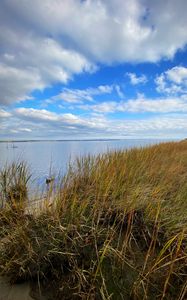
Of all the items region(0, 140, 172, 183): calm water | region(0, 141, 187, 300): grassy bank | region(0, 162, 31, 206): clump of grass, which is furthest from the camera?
region(0, 140, 172, 183): calm water

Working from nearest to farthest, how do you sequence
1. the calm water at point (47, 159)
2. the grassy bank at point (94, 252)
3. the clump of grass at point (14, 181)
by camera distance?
the grassy bank at point (94, 252) → the clump of grass at point (14, 181) → the calm water at point (47, 159)

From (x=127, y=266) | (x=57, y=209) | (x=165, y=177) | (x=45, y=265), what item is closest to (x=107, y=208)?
(x=57, y=209)

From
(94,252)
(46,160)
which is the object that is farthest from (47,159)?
(94,252)

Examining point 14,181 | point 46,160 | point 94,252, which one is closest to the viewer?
point 94,252

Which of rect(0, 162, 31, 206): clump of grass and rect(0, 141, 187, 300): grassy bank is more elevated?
rect(0, 162, 31, 206): clump of grass

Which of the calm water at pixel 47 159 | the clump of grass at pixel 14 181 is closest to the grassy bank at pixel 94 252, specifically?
the clump of grass at pixel 14 181

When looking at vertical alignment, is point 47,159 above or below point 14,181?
below

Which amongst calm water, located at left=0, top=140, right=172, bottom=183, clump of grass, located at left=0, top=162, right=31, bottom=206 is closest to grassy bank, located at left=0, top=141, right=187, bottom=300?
clump of grass, located at left=0, top=162, right=31, bottom=206

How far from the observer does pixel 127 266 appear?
245 cm

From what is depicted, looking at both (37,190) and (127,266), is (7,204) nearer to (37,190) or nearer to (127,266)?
(37,190)

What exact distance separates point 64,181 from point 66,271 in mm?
1584

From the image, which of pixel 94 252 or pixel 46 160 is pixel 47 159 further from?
pixel 94 252

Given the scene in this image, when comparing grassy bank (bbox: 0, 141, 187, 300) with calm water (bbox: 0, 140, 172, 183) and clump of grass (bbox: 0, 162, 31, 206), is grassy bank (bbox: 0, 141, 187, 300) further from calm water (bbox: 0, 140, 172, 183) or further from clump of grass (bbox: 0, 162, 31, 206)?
calm water (bbox: 0, 140, 172, 183)

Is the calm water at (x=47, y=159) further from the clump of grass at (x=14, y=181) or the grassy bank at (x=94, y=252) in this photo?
the grassy bank at (x=94, y=252)
